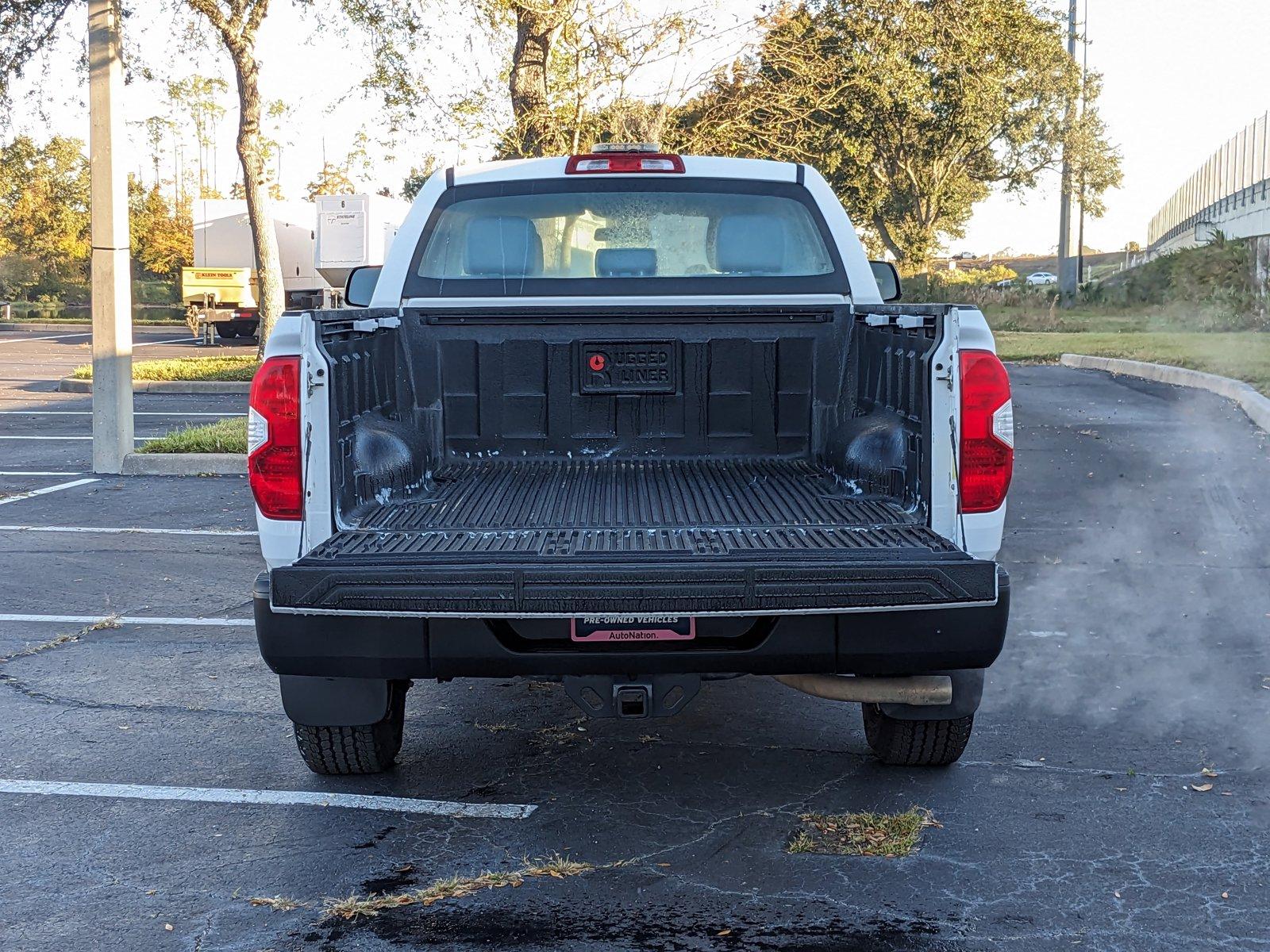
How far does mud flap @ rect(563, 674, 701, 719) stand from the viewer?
4.13 m

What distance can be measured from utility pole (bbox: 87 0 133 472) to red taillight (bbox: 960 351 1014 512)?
9905 millimetres

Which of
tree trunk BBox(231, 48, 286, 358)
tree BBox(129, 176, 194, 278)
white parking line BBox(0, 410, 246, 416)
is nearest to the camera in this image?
white parking line BBox(0, 410, 246, 416)

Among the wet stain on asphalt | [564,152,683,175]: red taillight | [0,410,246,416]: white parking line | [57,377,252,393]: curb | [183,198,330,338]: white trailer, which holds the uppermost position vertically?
[183,198,330,338]: white trailer

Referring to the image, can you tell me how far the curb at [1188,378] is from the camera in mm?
14771

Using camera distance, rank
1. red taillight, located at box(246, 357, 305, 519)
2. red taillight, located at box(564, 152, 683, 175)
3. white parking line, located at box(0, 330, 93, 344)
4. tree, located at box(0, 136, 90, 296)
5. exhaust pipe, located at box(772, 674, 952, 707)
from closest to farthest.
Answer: red taillight, located at box(246, 357, 305, 519)
exhaust pipe, located at box(772, 674, 952, 707)
red taillight, located at box(564, 152, 683, 175)
white parking line, located at box(0, 330, 93, 344)
tree, located at box(0, 136, 90, 296)

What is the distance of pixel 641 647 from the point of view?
4.01 meters

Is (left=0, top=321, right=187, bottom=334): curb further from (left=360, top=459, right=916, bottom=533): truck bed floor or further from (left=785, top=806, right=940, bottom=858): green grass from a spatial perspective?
(left=785, top=806, right=940, bottom=858): green grass

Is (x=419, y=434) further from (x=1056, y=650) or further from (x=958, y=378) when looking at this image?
(x=1056, y=650)

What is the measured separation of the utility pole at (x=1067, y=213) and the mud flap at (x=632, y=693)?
121 feet

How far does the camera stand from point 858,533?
4.17m

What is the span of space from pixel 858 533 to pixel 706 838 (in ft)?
3.35

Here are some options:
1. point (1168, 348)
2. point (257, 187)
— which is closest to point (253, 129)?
point (257, 187)

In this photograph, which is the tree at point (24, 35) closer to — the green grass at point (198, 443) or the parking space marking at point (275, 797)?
the green grass at point (198, 443)

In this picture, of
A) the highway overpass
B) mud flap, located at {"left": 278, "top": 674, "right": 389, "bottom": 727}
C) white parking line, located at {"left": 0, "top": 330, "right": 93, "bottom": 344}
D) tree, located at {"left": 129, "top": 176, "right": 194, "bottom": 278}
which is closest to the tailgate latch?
mud flap, located at {"left": 278, "top": 674, "right": 389, "bottom": 727}
